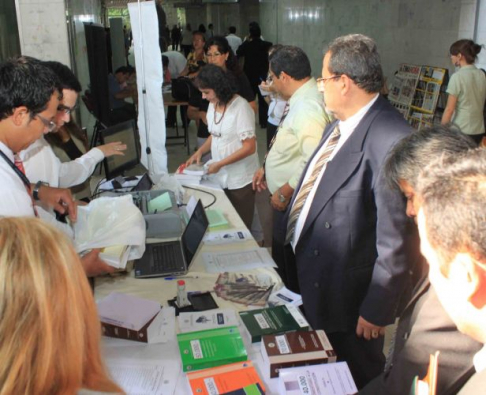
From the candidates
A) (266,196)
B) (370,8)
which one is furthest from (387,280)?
(370,8)

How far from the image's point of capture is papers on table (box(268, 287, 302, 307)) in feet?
6.19

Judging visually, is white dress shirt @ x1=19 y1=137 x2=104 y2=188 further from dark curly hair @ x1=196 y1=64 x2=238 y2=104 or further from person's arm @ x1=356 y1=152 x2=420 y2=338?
person's arm @ x1=356 y1=152 x2=420 y2=338

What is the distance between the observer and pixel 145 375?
148cm

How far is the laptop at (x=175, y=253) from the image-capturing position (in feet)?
6.90

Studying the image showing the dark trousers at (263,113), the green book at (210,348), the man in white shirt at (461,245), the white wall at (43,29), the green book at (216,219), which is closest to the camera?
the man in white shirt at (461,245)

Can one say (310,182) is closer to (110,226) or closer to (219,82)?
(110,226)

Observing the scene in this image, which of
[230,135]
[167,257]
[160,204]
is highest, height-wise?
[230,135]

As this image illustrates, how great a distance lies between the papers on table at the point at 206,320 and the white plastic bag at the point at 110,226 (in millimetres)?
431

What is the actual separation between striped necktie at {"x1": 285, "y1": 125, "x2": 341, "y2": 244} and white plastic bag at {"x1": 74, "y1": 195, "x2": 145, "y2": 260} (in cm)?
65

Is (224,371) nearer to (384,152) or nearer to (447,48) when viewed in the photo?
(384,152)

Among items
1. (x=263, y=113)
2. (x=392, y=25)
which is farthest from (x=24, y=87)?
(x=263, y=113)

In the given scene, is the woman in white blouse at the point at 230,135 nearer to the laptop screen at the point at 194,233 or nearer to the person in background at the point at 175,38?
the laptop screen at the point at 194,233

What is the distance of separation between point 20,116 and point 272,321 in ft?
3.64

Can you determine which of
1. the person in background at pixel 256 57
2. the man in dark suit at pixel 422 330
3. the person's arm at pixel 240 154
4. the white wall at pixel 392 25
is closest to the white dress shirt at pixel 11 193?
the man in dark suit at pixel 422 330
